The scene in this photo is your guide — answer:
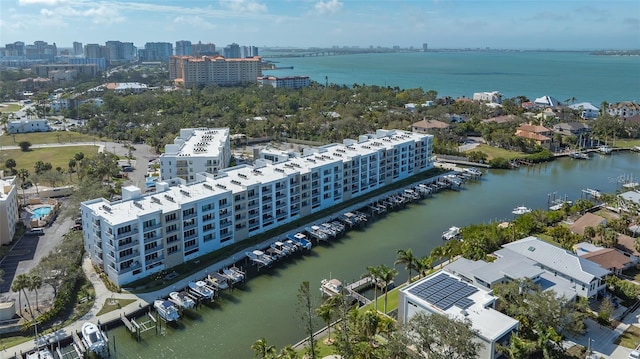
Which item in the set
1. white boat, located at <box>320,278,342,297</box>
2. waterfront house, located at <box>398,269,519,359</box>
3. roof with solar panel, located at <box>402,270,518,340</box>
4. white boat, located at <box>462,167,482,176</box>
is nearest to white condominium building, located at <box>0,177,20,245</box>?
white boat, located at <box>320,278,342,297</box>

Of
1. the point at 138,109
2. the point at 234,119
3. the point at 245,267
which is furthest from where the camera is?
the point at 138,109

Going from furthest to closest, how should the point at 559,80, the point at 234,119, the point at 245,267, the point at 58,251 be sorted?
the point at 559,80
the point at 234,119
the point at 245,267
the point at 58,251

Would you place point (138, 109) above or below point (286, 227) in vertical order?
above

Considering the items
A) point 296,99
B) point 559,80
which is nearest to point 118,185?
point 296,99

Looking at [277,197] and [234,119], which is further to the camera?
[234,119]

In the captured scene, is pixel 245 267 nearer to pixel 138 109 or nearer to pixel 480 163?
pixel 480 163

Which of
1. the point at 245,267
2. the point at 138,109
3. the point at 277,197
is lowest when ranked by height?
the point at 245,267

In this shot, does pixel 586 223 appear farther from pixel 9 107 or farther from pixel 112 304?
pixel 9 107
